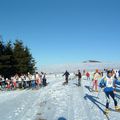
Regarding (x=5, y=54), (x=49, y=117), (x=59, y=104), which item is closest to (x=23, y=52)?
(x=5, y=54)

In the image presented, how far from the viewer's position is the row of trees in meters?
49.7

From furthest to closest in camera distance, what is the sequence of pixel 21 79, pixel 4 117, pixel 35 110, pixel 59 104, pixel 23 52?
pixel 23 52, pixel 21 79, pixel 59 104, pixel 35 110, pixel 4 117

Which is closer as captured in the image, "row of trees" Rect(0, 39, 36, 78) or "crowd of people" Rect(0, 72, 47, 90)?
"crowd of people" Rect(0, 72, 47, 90)

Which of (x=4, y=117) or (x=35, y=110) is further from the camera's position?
(x=35, y=110)

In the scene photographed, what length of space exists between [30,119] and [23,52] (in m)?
46.4

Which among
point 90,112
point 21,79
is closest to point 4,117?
point 90,112

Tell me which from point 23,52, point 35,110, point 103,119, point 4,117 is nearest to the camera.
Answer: point 103,119

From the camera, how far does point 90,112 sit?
1438 cm

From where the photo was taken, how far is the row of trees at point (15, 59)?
4969 cm

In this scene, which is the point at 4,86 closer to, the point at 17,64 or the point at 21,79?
the point at 21,79

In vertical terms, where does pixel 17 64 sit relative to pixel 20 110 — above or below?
above

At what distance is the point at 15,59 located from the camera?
2126 inches

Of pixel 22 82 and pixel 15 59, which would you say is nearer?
pixel 22 82

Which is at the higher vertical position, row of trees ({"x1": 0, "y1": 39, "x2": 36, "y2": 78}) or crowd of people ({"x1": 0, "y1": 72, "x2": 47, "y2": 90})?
row of trees ({"x1": 0, "y1": 39, "x2": 36, "y2": 78})
